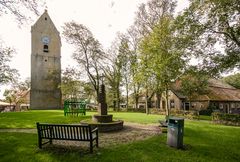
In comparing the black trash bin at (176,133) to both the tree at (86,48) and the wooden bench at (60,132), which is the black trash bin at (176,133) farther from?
the tree at (86,48)

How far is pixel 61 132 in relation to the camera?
7.23 meters

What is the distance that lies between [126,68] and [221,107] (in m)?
19.4

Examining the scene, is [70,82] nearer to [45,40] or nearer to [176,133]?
[45,40]

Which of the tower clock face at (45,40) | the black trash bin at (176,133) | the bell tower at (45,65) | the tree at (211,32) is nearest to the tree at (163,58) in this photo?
the tree at (211,32)

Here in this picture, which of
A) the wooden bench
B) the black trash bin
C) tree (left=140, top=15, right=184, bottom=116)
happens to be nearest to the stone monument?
the wooden bench

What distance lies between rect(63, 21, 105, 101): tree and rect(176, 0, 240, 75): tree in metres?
22.1

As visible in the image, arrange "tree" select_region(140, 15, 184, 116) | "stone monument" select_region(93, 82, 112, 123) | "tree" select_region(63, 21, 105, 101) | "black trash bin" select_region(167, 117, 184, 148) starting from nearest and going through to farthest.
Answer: "black trash bin" select_region(167, 117, 184, 148) < "stone monument" select_region(93, 82, 112, 123) < "tree" select_region(140, 15, 184, 116) < "tree" select_region(63, 21, 105, 101)

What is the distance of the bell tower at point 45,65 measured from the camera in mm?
38750

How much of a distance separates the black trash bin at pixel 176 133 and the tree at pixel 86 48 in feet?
97.0

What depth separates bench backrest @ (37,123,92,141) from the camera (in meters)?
7.02

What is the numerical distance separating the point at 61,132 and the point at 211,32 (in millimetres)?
14462

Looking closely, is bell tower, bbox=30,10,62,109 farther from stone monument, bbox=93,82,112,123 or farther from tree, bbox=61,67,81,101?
stone monument, bbox=93,82,112,123

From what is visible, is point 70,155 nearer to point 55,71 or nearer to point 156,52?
point 156,52

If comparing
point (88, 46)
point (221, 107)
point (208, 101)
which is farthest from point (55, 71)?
point (221, 107)
